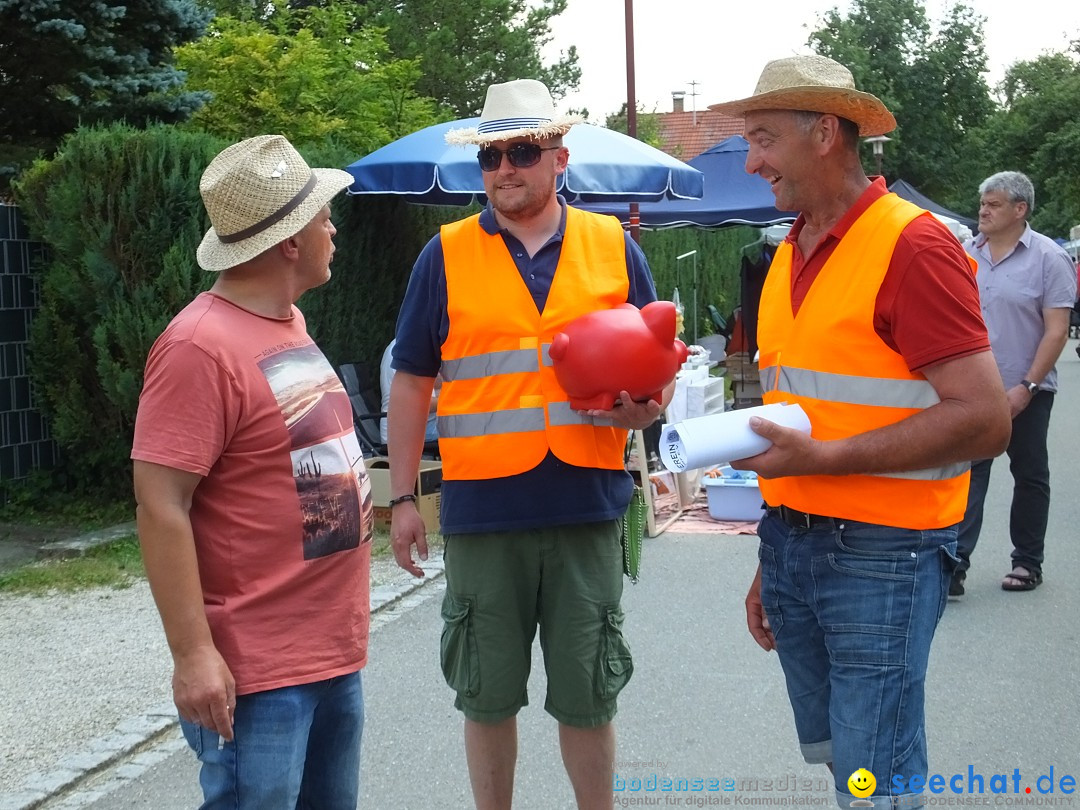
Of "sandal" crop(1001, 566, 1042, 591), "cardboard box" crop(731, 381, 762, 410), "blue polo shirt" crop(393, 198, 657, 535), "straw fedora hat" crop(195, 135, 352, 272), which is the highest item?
"straw fedora hat" crop(195, 135, 352, 272)

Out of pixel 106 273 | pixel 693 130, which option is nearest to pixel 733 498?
pixel 106 273

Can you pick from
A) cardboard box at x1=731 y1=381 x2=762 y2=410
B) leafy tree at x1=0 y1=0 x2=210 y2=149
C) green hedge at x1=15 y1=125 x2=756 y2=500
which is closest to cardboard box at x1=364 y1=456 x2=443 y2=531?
green hedge at x1=15 y1=125 x2=756 y2=500

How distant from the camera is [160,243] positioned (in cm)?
769

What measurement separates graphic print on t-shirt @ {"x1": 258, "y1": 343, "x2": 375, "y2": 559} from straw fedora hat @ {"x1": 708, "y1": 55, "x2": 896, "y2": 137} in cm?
115

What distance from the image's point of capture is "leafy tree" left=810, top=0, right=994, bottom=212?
41875mm

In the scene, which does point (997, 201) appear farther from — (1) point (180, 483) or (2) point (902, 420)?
(1) point (180, 483)

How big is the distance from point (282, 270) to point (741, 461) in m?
1.06

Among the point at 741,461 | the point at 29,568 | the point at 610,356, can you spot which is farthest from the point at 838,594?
the point at 29,568

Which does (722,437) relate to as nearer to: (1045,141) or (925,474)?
(925,474)

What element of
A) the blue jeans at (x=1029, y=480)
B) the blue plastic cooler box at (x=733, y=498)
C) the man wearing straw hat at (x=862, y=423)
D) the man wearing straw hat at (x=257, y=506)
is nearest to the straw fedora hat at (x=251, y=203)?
the man wearing straw hat at (x=257, y=506)

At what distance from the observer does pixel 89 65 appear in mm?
9461

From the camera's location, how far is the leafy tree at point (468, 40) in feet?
73.9

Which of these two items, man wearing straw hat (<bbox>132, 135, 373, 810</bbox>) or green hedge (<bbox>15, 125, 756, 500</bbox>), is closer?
man wearing straw hat (<bbox>132, 135, 373, 810</bbox>)

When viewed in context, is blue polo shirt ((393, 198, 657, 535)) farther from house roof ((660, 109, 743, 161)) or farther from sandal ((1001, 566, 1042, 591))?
house roof ((660, 109, 743, 161))
